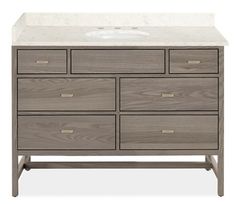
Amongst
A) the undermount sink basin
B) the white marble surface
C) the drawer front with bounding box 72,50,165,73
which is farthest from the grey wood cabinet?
the undermount sink basin

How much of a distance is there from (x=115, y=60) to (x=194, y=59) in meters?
0.56

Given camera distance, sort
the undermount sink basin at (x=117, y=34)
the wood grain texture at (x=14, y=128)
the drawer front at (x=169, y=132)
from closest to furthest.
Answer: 1. the wood grain texture at (x=14, y=128)
2. the drawer front at (x=169, y=132)
3. the undermount sink basin at (x=117, y=34)

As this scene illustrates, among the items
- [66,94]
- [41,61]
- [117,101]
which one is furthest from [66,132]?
[41,61]

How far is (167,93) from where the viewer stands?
7.94m

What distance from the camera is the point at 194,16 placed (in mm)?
8602

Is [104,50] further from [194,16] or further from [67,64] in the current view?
[194,16]

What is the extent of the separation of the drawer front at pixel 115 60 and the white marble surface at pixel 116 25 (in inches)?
3.4

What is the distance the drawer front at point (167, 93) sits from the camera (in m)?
7.93

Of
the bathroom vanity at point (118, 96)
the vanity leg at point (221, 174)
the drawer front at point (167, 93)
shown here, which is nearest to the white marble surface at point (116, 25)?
the bathroom vanity at point (118, 96)

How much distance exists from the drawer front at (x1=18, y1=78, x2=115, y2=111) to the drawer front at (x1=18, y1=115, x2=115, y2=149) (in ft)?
0.26

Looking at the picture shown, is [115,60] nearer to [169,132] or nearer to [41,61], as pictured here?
[41,61]

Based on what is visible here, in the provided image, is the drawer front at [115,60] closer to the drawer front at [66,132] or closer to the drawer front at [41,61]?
the drawer front at [41,61]

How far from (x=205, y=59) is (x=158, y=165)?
1.02 metres

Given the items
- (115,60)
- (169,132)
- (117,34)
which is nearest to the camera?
(115,60)
